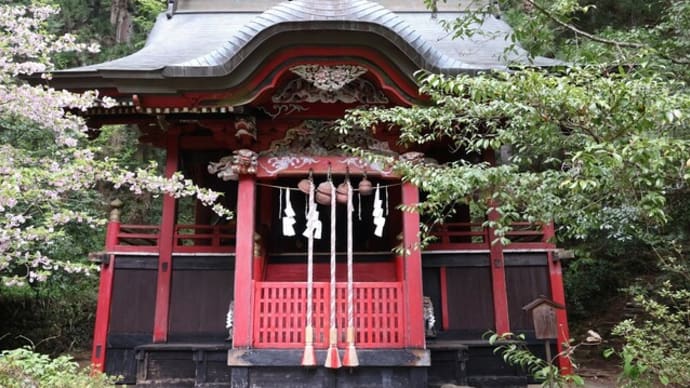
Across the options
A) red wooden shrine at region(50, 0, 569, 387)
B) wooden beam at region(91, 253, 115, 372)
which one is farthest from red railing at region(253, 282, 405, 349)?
wooden beam at region(91, 253, 115, 372)

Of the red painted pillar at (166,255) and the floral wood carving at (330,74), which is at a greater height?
the floral wood carving at (330,74)

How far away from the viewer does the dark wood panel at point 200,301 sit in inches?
247

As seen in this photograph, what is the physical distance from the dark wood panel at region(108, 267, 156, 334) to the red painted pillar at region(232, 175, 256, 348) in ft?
6.07

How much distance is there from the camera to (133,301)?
6.40m

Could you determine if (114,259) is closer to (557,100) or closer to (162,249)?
(162,249)


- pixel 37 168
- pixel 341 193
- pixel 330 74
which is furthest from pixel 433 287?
pixel 37 168

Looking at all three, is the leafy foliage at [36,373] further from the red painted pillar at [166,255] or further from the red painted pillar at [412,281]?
the red painted pillar at [412,281]

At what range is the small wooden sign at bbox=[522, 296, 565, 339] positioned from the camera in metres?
5.55

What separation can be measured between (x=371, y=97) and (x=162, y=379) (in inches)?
164

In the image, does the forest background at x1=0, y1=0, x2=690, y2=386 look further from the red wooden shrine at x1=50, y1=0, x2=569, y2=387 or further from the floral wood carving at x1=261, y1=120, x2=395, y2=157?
the floral wood carving at x1=261, y1=120, x2=395, y2=157

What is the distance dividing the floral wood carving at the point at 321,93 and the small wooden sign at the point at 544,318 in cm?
295

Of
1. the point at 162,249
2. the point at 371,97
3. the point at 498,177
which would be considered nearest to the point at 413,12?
the point at 371,97

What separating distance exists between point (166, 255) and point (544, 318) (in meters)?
4.76

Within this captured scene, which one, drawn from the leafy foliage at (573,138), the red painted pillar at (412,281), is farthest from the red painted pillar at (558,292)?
the leafy foliage at (573,138)
